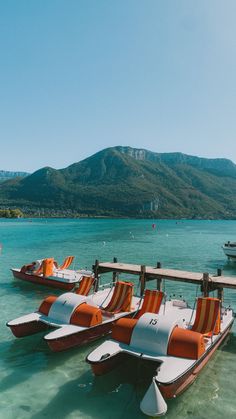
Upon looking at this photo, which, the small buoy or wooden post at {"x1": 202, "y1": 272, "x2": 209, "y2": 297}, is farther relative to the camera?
wooden post at {"x1": 202, "y1": 272, "x2": 209, "y2": 297}

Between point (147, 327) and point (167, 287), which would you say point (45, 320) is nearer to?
point (147, 327)

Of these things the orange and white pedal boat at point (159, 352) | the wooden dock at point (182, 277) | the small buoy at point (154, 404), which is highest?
the wooden dock at point (182, 277)

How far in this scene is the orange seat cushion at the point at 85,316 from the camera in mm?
15047

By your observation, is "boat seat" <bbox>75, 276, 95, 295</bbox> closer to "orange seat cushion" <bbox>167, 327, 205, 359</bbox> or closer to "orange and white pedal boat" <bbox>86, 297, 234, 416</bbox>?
"orange and white pedal boat" <bbox>86, 297, 234, 416</bbox>

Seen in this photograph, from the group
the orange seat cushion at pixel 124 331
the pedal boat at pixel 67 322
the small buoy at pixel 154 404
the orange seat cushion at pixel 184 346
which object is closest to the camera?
the small buoy at pixel 154 404

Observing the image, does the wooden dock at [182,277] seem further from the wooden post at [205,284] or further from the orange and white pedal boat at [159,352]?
the orange and white pedal boat at [159,352]

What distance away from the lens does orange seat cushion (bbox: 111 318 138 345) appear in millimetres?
12884

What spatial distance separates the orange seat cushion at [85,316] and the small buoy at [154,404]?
17.1ft

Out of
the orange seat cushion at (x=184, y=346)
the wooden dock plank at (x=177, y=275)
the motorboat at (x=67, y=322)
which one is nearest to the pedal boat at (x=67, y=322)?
the motorboat at (x=67, y=322)

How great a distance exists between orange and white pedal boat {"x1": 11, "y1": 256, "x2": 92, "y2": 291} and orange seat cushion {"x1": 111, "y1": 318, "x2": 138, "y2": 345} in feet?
44.2

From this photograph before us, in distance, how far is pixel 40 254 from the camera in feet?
168

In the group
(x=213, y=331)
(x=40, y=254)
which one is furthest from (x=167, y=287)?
(x=40, y=254)

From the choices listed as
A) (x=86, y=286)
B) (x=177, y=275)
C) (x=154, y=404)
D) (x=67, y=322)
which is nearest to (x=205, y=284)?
(x=177, y=275)

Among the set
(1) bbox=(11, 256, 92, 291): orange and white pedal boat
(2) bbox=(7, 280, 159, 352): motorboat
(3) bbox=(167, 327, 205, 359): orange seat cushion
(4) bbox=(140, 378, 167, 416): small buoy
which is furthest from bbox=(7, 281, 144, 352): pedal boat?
(1) bbox=(11, 256, 92, 291): orange and white pedal boat
